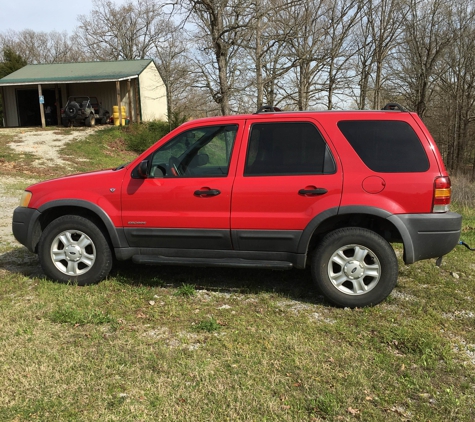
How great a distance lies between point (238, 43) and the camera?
21031mm

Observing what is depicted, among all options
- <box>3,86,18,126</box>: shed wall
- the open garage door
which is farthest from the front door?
<box>3,86,18,126</box>: shed wall

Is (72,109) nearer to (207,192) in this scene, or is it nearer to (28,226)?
(28,226)

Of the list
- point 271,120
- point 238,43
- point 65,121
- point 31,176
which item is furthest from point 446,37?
point 271,120

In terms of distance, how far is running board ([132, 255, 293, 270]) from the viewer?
423 centimetres

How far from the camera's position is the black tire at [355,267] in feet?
13.3

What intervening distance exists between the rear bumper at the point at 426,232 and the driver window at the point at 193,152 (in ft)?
6.01

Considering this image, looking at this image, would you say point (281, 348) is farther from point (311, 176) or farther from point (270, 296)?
point (311, 176)

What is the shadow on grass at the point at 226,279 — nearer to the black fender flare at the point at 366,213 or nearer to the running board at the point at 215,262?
the running board at the point at 215,262

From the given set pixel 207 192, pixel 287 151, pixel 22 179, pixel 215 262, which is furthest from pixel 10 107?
pixel 287 151

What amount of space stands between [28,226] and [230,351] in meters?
2.83

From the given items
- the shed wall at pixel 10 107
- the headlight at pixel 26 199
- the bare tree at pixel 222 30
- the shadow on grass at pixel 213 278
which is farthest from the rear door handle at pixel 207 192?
the shed wall at pixel 10 107

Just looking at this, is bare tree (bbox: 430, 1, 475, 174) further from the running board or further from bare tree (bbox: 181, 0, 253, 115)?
the running board

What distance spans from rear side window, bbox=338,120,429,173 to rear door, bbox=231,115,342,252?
0.27m

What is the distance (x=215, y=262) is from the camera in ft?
14.4
